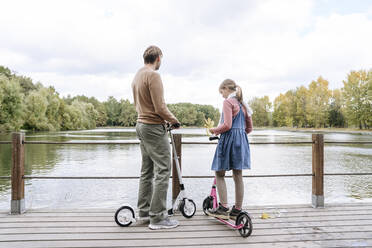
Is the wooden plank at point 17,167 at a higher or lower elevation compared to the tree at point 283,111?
lower

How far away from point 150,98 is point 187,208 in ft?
Result: 4.16

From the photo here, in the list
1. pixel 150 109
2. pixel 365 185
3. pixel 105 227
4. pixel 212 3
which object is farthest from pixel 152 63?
pixel 212 3

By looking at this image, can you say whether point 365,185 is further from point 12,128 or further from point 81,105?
point 81,105

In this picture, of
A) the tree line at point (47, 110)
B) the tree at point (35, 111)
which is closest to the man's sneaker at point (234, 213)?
the tree line at point (47, 110)

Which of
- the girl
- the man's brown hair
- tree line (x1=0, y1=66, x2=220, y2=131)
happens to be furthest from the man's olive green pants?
tree line (x1=0, y1=66, x2=220, y2=131)

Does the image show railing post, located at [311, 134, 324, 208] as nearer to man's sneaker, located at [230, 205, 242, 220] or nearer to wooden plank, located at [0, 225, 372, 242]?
wooden plank, located at [0, 225, 372, 242]

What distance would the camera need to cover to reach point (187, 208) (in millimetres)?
3223

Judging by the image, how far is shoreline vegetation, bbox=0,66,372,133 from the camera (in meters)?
34.3

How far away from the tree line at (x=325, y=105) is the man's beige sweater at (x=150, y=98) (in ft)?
181

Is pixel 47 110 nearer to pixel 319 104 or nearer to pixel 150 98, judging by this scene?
pixel 150 98

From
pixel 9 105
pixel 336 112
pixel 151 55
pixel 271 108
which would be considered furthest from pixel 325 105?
pixel 151 55

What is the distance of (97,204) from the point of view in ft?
28.1

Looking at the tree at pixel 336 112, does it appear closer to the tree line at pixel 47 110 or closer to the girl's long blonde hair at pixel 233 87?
the tree line at pixel 47 110

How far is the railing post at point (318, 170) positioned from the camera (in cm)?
371
